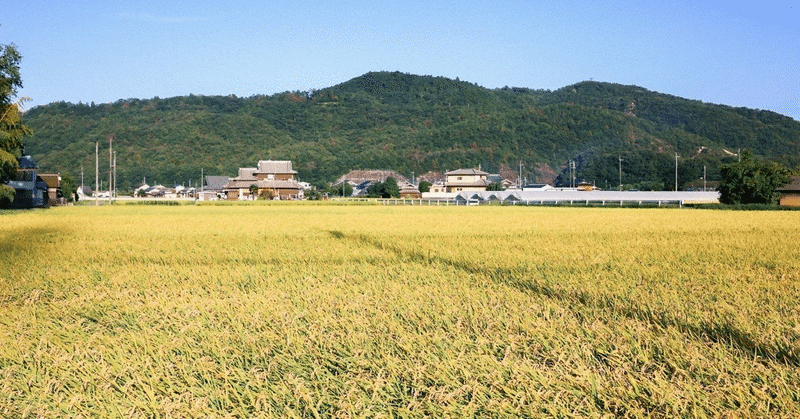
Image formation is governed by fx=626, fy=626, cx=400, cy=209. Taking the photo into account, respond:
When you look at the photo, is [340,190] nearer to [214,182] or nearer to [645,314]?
[214,182]

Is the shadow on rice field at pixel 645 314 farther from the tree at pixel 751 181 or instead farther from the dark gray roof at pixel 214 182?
the dark gray roof at pixel 214 182

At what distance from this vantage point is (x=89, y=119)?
516ft

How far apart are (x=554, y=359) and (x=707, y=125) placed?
603 ft

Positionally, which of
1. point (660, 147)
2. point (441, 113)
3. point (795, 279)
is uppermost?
point (441, 113)

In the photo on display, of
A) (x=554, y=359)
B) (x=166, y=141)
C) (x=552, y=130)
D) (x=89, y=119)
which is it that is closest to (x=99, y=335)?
(x=554, y=359)

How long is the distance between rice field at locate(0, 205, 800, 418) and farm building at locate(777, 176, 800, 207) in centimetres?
5725

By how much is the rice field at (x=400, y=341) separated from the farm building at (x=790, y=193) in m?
57.3

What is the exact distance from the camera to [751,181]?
57094 millimetres

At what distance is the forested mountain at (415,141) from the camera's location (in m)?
134

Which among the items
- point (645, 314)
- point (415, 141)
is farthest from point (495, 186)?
point (645, 314)

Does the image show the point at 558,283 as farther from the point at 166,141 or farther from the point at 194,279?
the point at 166,141

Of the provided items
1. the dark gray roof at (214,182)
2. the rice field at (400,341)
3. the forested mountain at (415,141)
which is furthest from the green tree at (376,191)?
the rice field at (400,341)

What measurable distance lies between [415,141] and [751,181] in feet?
352

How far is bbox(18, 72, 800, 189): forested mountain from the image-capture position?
13388 centimetres
